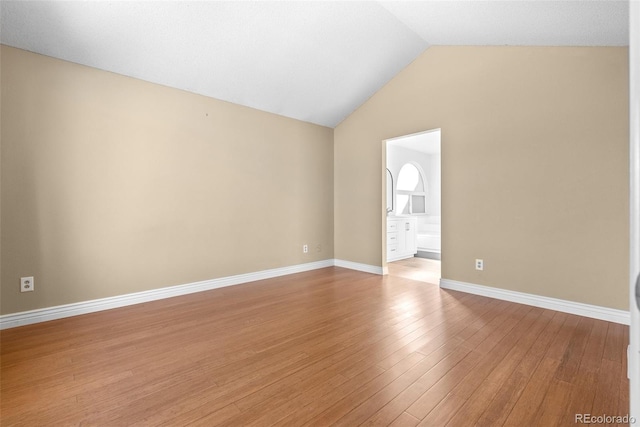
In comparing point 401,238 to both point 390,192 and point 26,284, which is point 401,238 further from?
point 26,284

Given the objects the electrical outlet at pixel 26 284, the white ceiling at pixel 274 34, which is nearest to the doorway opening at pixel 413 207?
the white ceiling at pixel 274 34

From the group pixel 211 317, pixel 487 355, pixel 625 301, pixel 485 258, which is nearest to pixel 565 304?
pixel 625 301

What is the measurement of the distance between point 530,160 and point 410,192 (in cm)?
414

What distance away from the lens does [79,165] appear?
2807mm

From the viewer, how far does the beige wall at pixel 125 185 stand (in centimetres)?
257

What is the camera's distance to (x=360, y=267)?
463 cm

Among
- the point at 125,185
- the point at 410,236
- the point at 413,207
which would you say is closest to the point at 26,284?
the point at 125,185

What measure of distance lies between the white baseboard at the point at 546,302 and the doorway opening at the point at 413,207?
1.49 ft

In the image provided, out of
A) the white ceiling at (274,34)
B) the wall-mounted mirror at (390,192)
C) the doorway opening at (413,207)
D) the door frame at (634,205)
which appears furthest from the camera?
the wall-mounted mirror at (390,192)

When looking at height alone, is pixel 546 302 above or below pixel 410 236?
below

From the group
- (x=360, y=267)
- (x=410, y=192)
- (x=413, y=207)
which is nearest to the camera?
(x=360, y=267)

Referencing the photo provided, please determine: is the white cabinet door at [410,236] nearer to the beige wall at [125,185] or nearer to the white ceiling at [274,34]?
the beige wall at [125,185]

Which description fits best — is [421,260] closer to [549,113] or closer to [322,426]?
[549,113]
